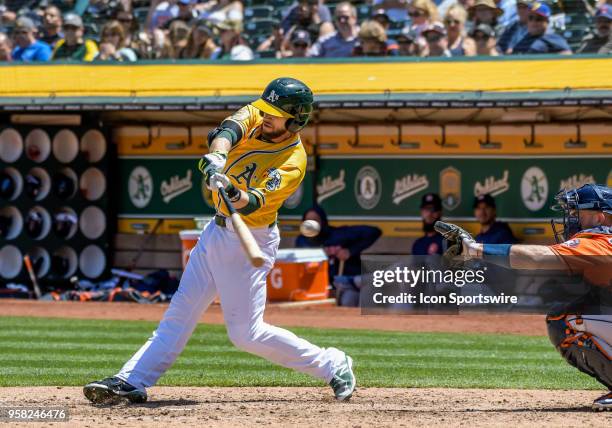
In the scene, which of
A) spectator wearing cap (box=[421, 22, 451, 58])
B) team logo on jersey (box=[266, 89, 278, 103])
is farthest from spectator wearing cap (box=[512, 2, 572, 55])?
team logo on jersey (box=[266, 89, 278, 103])

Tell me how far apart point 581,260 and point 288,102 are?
171 centimetres

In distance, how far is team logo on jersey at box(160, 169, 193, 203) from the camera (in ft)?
48.1

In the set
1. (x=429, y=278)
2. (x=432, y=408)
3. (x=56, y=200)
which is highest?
(x=429, y=278)

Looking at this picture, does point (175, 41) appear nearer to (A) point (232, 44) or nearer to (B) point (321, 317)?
(A) point (232, 44)

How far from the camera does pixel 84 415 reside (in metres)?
5.74

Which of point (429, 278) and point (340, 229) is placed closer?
point (429, 278)

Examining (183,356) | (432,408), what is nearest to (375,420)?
(432,408)

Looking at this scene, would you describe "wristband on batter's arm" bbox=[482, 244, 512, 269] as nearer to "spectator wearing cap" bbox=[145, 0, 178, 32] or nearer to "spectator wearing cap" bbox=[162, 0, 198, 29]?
"spectator wearing cap" bbox=[162, 0, 198, 29]

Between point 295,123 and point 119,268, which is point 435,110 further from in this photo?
point 295,123

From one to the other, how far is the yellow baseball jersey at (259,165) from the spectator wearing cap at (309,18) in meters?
8.02

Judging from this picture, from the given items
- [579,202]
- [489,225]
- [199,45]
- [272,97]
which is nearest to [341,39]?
[199,45]

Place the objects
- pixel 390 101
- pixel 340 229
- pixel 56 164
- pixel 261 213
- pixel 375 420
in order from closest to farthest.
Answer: pixel 375 420, pixel 261 213, pixel 390 101, pixel 340 229, pixel 56 164

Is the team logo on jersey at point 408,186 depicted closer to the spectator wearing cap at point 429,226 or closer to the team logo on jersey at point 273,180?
the spectator wearing cap at point 429,226

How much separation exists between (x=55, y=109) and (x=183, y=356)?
18.3 feet
